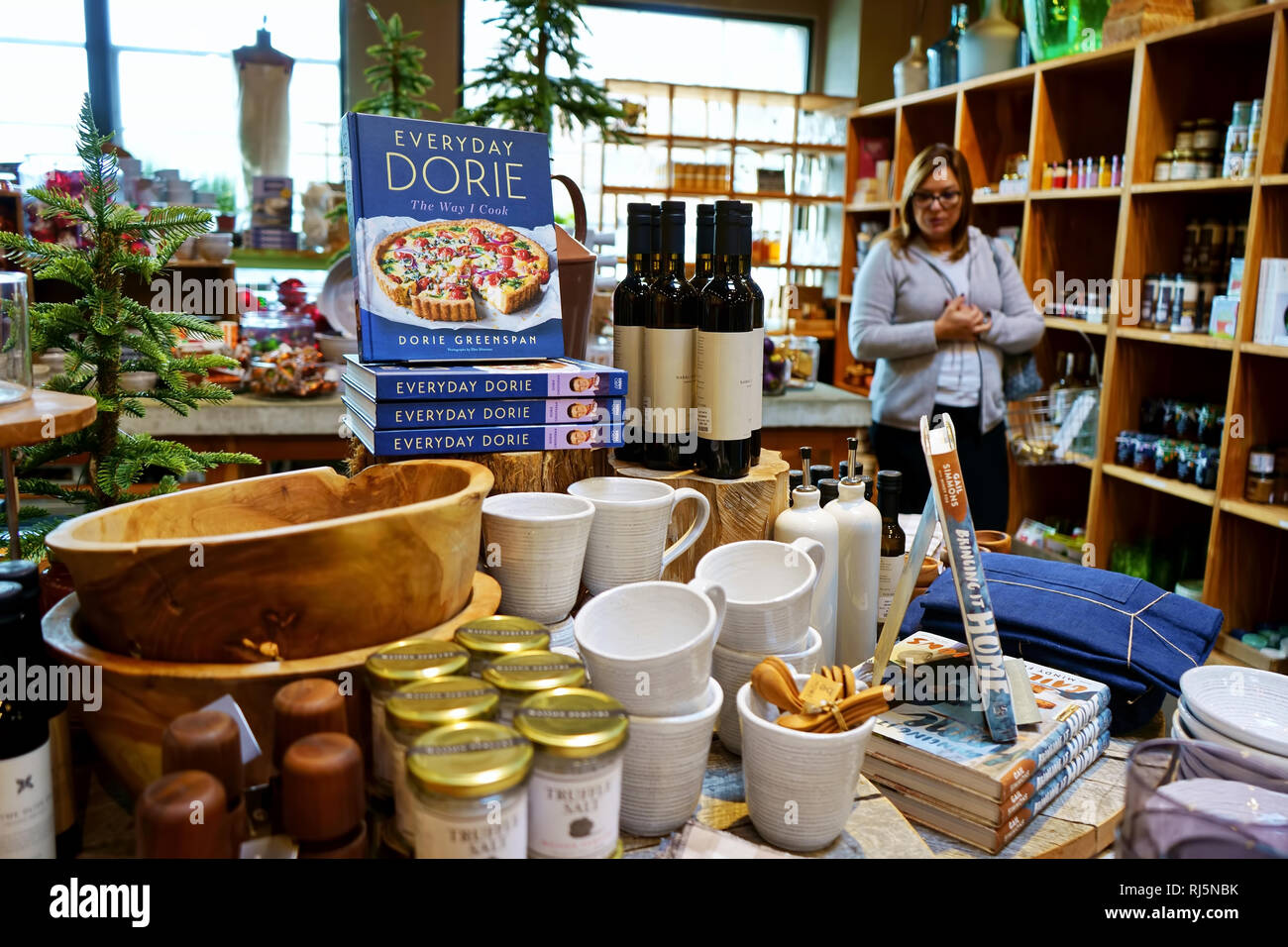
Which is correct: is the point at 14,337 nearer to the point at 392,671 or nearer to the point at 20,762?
the point at 20,762

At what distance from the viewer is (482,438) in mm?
1360

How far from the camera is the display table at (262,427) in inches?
121

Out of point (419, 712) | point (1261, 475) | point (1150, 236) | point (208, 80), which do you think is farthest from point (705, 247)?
point (208, 80)

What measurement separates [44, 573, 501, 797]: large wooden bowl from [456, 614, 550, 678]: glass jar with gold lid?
10 cm

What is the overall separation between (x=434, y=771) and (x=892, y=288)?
2.94 metres

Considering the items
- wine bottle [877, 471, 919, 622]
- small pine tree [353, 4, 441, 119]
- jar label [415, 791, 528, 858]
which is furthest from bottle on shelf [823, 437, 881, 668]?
small pine tree [353, 4, 441, 119]

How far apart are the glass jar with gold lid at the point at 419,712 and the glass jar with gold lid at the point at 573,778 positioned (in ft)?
0.13

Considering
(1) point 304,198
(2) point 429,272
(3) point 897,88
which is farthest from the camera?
(3) point 897,88

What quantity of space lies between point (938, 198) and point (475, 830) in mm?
2980

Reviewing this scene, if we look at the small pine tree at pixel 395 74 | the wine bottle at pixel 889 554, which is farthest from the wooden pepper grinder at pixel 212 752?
the small pine tree at pixel 395 74
